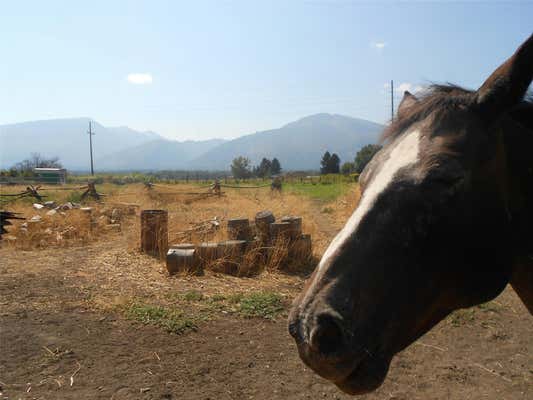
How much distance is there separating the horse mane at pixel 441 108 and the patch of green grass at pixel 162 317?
386 centimetres

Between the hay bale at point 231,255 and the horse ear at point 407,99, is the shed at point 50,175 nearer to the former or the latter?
the hay bale at point 231,255

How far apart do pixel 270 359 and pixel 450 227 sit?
10.5 ft

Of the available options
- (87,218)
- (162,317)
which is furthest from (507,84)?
(87,218)

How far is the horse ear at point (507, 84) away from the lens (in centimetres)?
161

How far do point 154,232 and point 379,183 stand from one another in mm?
7991

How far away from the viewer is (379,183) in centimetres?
159

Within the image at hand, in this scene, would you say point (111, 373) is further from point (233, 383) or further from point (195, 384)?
point (233, 383)

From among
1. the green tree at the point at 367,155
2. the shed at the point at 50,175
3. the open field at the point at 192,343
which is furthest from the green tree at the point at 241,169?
the open field at the point at 192,343

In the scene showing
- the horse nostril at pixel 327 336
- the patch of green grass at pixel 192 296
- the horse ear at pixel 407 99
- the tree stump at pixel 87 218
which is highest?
the horse ear at pixel 407 99

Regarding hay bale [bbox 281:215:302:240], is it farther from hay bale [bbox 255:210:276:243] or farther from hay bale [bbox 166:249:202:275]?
hay bale [bbox 166:249:202:275]

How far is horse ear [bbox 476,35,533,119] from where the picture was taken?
1.61m

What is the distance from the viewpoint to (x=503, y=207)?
1675 mm

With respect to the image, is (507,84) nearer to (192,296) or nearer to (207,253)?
(192,296)

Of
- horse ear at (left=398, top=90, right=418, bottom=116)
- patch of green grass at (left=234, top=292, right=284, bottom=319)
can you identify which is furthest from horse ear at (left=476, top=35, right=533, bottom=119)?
patch of green grass at (left=234, top=292, right=284, bottom=319)
